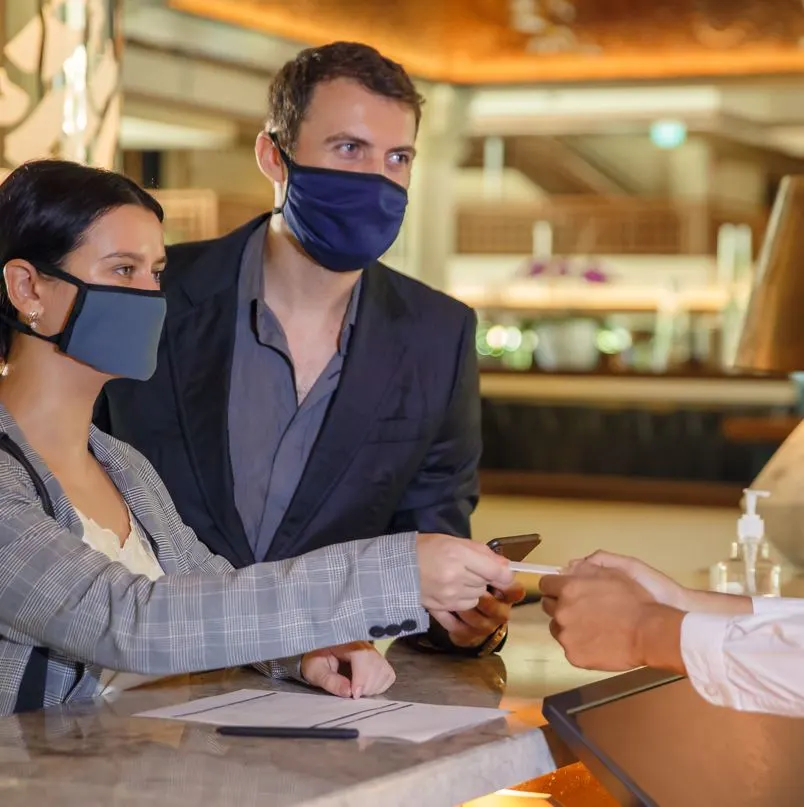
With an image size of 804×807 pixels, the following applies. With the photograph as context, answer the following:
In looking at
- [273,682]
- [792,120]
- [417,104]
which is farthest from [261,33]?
[273,682]

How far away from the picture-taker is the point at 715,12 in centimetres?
1026

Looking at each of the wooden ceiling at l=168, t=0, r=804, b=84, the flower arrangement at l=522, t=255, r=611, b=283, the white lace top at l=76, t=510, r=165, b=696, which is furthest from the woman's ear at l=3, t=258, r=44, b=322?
the flower arrangement at l=522, t=255, r=611, b=283

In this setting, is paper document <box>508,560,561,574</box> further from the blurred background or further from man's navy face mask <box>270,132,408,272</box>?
the blurred background

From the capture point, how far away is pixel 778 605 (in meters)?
1.81

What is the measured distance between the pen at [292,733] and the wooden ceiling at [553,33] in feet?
29.7

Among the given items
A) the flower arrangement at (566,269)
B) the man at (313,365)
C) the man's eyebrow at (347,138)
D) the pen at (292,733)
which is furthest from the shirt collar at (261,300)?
the flower arrangement at (566,269)

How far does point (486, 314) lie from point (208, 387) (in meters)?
12.9

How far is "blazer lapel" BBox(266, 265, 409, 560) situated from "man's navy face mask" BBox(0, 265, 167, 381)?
0.55 meters

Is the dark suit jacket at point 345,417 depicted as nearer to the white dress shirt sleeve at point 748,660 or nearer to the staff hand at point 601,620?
the staff hand at point 601,620

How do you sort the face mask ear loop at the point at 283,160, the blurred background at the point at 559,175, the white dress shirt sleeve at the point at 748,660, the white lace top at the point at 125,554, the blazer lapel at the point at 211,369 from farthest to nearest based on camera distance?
the blurred background at the point at 559,175 → the face mask ear loop at the point at 283,160 → the blazer lapel at the point at 211,369 → the white lace top at the point at 125,554 → the white dress shirt sleeve at the point at 748,660

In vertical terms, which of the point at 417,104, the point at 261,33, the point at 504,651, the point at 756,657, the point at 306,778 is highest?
the point at 261,33

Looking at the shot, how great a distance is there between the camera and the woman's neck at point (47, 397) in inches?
72.1

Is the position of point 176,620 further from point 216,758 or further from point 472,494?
point 472,494

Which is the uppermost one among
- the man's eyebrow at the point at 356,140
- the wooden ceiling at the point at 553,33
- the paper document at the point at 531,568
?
the wooden ceiling at the point at 553,33
